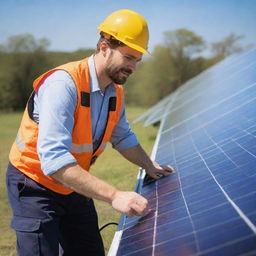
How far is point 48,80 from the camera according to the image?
2.53m

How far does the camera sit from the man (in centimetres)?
231

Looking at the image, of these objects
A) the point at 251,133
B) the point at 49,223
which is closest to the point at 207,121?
the point at 251,133

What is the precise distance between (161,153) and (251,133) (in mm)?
1599

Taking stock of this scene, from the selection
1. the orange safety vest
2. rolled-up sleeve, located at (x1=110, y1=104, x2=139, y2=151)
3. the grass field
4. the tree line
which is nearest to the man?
the orange safety vest

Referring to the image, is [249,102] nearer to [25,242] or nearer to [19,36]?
[25,242]

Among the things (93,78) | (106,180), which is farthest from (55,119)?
(106,180)

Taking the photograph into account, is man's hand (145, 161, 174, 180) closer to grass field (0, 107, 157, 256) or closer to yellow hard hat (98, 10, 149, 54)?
yellow hard hat (98, 10, 149, 54)

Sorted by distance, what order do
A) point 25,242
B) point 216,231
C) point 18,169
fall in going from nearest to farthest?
point 216,231, point 25,242, point 18,169

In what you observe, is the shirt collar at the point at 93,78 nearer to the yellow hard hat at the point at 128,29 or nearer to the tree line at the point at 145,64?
the yellow hard hat at the point at 128,29

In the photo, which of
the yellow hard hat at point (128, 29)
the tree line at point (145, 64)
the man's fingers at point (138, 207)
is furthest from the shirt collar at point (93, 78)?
the tree line at point (145, 64)

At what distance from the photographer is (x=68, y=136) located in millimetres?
2371

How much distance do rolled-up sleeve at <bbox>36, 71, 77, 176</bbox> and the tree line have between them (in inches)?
1338

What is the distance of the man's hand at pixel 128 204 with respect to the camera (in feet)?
7.54

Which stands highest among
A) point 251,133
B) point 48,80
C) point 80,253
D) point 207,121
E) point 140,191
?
point 48,80
